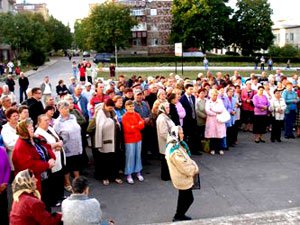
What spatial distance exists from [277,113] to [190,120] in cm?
319

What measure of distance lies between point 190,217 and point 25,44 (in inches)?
2061

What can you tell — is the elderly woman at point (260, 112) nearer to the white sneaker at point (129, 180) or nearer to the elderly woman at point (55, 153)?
the white sneaker at point (129, 180)

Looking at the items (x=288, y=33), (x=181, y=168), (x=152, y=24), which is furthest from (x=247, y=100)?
(x=288, y=33)

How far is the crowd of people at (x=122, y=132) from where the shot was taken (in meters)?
5.72

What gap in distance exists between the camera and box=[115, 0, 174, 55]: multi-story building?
265ft

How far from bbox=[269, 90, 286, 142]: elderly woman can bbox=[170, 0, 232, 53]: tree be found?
53.2m

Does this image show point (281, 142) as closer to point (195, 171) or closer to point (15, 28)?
point (195, 171)

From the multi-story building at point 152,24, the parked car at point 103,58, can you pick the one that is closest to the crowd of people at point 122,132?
the parked car at point 103,58

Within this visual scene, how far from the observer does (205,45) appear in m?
65.5

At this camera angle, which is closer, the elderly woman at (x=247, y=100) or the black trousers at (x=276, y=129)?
the black trousers at (x=276, y=129)

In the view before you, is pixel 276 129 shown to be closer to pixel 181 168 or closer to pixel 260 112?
pixel 260 112

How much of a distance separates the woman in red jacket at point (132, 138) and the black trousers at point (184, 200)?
2.22 m

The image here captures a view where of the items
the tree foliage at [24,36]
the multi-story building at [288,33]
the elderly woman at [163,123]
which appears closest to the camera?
the elderly woman at [163,123]

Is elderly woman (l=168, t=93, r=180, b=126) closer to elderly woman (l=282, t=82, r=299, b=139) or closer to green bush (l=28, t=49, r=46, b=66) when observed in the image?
elderly woman (l=282, t=82, r=299, b=139)
